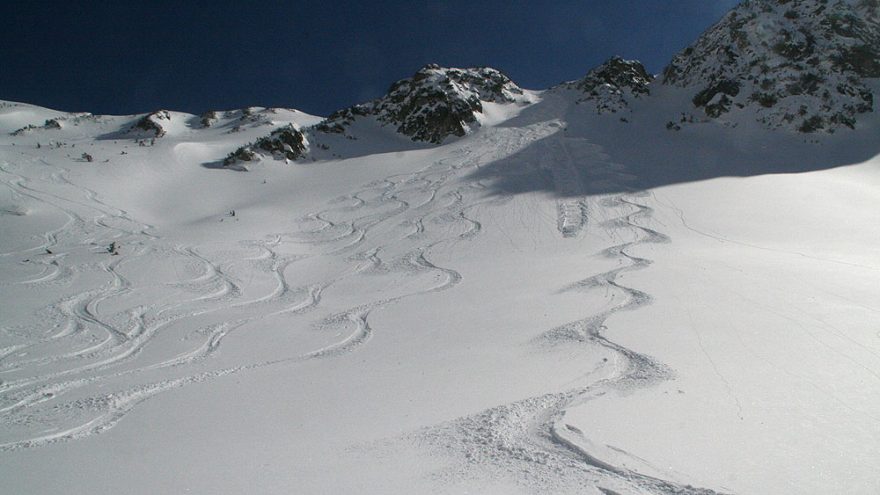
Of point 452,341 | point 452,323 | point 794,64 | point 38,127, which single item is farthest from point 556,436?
point 38,127

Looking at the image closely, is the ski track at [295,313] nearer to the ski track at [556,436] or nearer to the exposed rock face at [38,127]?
the ski track at [556,436]

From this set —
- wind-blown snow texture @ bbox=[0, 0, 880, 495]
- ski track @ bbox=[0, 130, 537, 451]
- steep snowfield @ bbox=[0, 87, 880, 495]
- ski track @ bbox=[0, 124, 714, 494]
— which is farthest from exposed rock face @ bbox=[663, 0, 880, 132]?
ski track @ bbox=[0, 130, 537, 451]

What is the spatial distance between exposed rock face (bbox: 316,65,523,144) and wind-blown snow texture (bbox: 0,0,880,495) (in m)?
5.28

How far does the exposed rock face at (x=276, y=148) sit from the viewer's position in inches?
682

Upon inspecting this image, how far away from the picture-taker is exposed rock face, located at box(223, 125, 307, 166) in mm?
17328

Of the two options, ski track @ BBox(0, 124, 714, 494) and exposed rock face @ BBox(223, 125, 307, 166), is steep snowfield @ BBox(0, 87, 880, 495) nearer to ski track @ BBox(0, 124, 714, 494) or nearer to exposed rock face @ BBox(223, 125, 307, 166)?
ski track @ BBox(0, 124, 714, 494)

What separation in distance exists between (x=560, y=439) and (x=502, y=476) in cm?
46

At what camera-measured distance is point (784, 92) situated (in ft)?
59.4

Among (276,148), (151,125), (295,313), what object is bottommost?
(295,313)

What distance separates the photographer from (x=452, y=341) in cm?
466

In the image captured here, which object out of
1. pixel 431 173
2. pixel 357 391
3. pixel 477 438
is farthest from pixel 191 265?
pixel 431 173

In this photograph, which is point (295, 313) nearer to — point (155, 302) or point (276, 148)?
point (155, 302)

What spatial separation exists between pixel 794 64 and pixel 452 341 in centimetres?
2094

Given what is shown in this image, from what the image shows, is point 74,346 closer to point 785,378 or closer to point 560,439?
point 560,439
